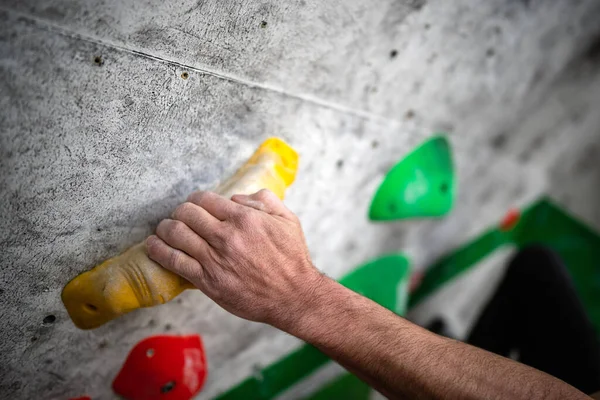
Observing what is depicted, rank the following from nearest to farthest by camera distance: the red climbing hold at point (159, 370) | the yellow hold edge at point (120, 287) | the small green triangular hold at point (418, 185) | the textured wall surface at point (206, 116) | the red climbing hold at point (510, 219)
→ the textured wall surface at point (206, 116) → the yellow hold edge at point (120, 287) → the red climbing hold at point (159, 370) → the small green triangular hold at point (418, 185) → the red climbing hold at point (510, 219)

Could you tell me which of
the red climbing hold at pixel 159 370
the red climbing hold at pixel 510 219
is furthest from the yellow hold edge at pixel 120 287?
the red climbing hold at pixel 510 219

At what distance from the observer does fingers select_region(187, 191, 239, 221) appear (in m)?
0.70

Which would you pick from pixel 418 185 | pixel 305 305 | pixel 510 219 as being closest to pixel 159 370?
pixel 305 305

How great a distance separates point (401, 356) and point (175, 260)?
377mm

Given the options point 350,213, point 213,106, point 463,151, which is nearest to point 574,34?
point 463,151

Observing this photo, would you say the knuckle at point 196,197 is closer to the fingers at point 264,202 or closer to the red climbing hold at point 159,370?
the fingers at point 264,202

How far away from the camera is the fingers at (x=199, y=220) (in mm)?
685

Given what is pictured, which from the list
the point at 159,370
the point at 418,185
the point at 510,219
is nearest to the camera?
the point at 159,370

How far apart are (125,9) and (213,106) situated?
20 centimetres

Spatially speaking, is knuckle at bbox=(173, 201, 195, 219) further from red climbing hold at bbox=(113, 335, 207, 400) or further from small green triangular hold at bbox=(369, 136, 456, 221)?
small green triangular hold at bbox=(369, 136, 456, 221)

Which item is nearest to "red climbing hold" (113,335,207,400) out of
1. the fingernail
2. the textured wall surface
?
the textured wall surface

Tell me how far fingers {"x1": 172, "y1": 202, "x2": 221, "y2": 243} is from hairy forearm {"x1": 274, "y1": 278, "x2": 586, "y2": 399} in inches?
7.2

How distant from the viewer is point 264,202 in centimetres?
73

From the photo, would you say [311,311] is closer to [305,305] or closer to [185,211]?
[305,305]
